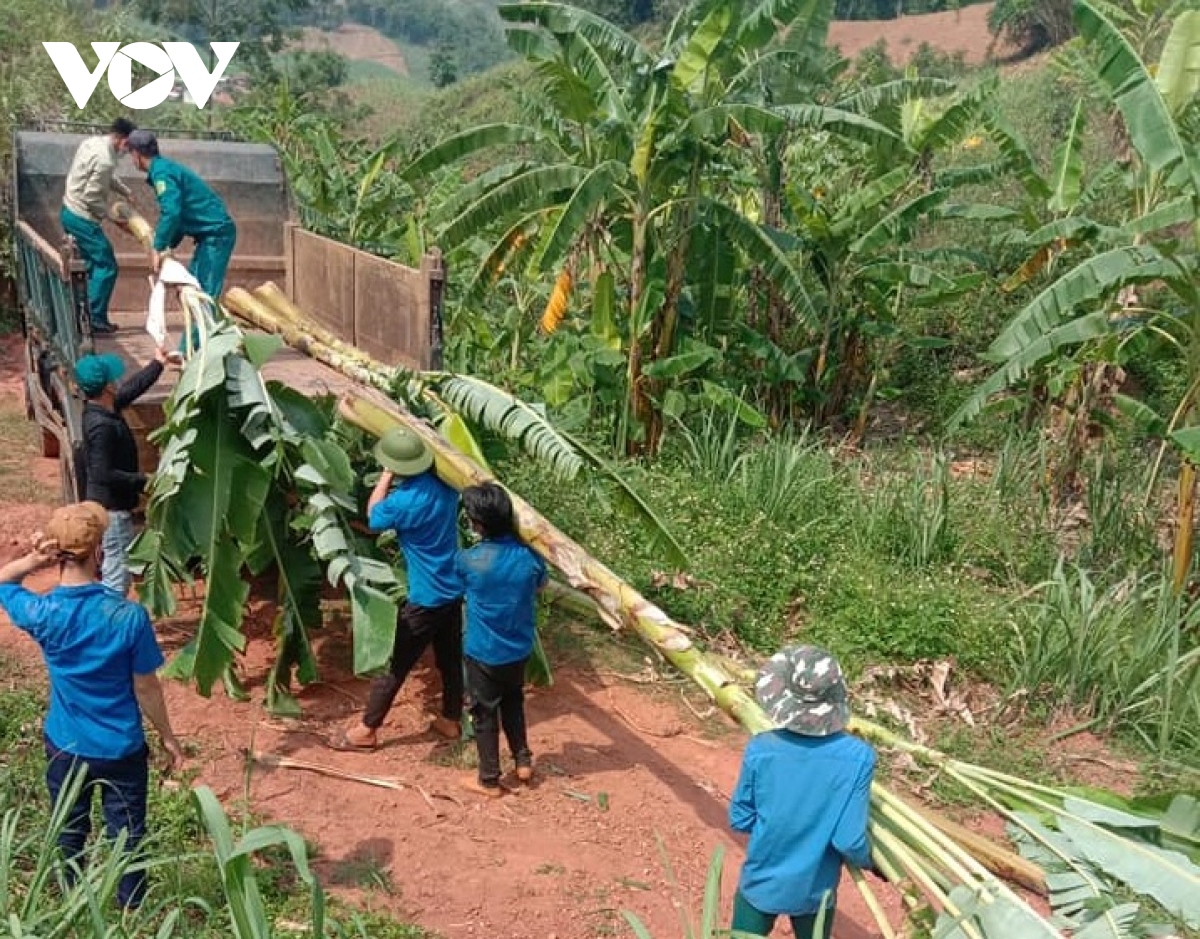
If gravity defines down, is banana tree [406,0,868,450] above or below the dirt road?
above

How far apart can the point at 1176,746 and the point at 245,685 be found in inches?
185

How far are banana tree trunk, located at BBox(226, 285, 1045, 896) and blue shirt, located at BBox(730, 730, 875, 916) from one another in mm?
346

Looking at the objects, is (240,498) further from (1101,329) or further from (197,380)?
(1101,329)

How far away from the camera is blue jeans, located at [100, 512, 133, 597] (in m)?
5.86

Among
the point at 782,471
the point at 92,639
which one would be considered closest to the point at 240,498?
the point at 92,639

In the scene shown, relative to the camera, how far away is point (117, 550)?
19.3ft

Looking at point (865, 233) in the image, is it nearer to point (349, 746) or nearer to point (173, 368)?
point (173, 368)

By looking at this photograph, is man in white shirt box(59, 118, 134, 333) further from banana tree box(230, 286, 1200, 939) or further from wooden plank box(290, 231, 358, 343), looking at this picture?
banana tree box(230, 286, 1200, 939)

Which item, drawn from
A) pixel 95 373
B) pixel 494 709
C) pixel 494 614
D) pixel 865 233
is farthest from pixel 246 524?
pixel 865 233

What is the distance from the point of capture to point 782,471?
7918 mm

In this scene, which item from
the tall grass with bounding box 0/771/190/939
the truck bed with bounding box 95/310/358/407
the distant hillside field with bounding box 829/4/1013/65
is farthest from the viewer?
the distant hillside field with bounding box 829/4/1013/65

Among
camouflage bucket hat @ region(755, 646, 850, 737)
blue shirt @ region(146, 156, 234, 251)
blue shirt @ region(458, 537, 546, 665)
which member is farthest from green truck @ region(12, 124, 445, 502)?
camouflage bucket hat @ region(755, 646, 850, 737)

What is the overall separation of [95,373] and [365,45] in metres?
108

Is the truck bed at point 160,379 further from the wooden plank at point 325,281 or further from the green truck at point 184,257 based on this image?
the wooden plank at point 325,281
